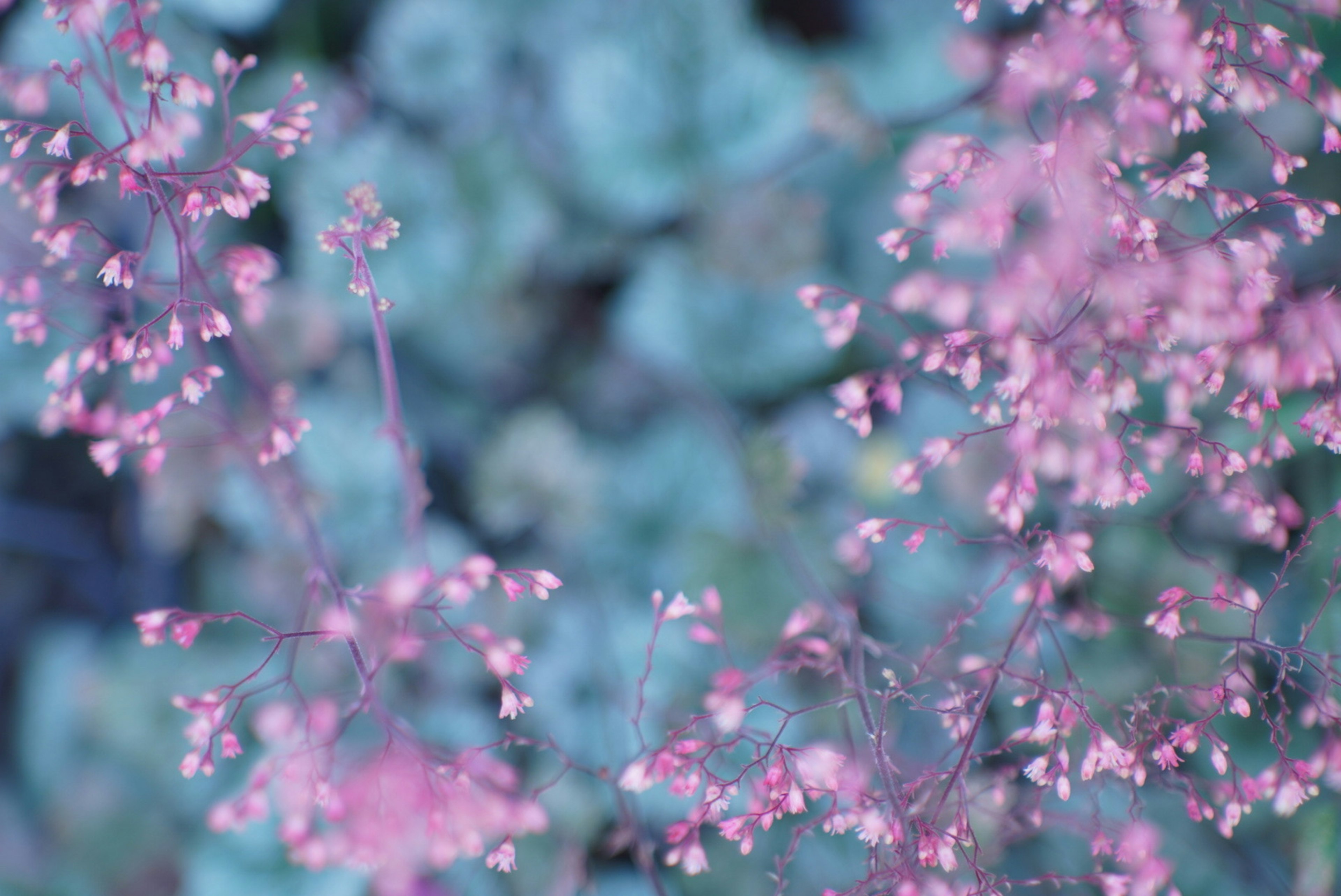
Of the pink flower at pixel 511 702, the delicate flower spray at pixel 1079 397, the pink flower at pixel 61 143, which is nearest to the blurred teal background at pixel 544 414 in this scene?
the delicate flower spray at pixel 1079 397

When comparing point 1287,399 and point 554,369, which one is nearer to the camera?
point 1287,399

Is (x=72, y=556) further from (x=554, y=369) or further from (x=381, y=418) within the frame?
(x=554, y=369)

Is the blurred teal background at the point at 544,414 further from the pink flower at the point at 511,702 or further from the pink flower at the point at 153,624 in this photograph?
the pink flower at the point at 153,624

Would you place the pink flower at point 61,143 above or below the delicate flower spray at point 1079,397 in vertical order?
above

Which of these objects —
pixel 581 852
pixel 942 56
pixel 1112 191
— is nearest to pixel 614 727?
pixel 581 852

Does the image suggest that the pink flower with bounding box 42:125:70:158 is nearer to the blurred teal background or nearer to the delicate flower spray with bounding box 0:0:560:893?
the delicate flower spray with bounding box 0:0:560:893

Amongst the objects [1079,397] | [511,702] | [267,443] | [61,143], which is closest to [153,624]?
[267,443]

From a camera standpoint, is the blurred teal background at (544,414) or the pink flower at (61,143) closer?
the pink flower at (61,143)

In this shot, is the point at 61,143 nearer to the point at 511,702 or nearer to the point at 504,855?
the point at 511,702

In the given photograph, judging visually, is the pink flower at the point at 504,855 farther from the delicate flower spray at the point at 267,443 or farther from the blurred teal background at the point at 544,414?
the blurred teal background at the point at 544,414
